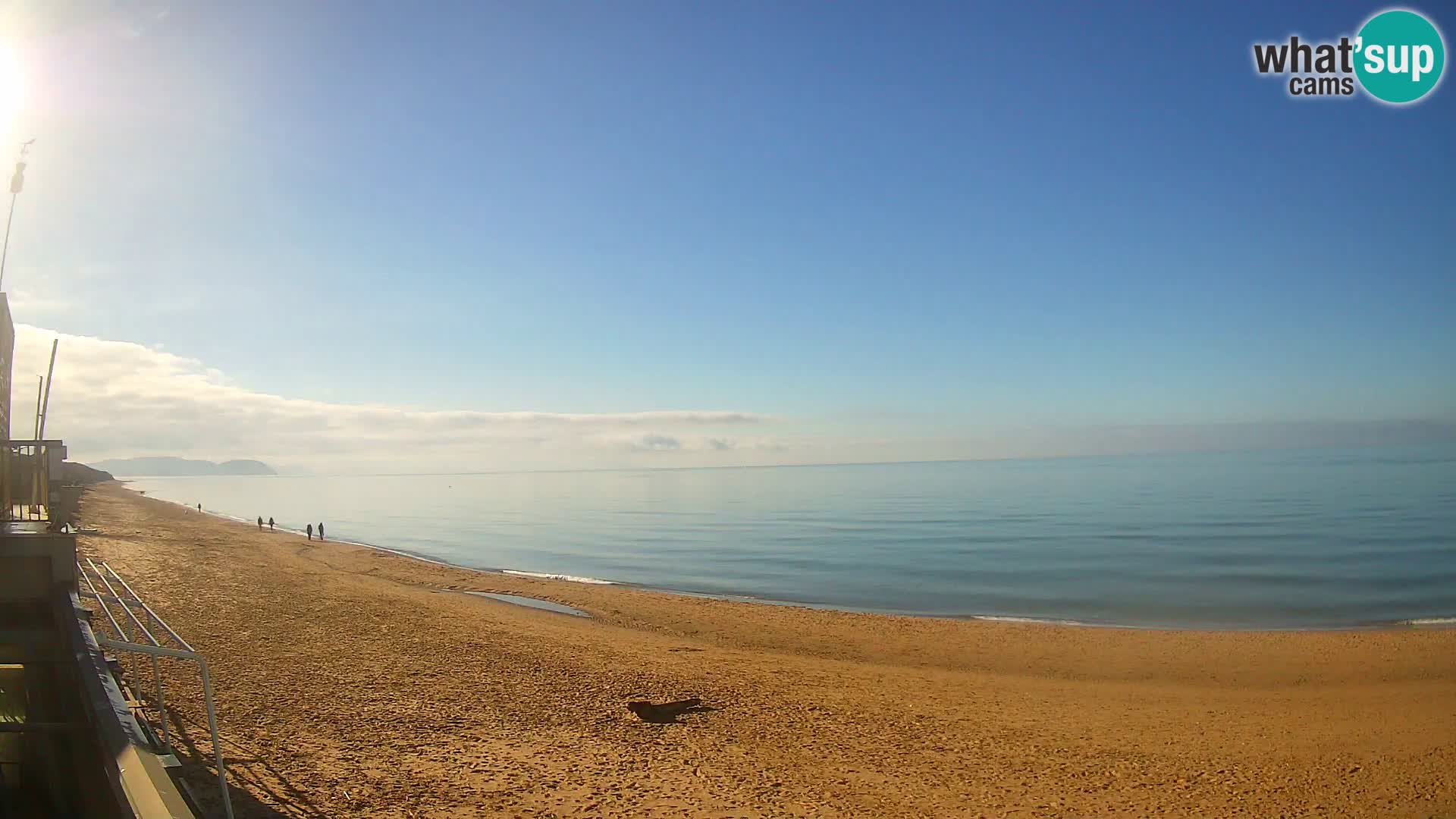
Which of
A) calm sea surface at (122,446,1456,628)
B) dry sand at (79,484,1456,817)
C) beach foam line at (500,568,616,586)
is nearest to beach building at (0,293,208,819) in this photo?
dry sand at (79,484,1456,817)

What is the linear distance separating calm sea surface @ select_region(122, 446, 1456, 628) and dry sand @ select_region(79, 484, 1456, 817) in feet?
16.7

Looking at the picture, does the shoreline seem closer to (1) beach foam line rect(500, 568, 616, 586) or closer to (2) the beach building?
(1) beach foam line rect(500, 568, 616, 586)

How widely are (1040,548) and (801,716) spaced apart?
104 feet

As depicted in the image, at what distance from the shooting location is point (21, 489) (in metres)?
14.5

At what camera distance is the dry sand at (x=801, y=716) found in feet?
30.9

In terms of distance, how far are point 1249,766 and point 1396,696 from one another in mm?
6885

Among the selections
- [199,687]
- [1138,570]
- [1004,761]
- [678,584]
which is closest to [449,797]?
[199,687]

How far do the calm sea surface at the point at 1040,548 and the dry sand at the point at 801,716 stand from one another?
510 centimetres

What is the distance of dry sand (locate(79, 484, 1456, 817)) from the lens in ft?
30.9

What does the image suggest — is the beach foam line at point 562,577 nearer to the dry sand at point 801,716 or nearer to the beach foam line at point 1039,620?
the dry sand at point 801,716

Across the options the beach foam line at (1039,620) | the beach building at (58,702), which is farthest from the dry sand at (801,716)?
the beach building at (58,702)

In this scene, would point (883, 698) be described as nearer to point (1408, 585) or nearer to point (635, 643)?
point (635, 643)

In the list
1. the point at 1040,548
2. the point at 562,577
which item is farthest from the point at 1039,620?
the point at 562,577

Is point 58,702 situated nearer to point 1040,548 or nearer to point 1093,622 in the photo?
point 1093,622
